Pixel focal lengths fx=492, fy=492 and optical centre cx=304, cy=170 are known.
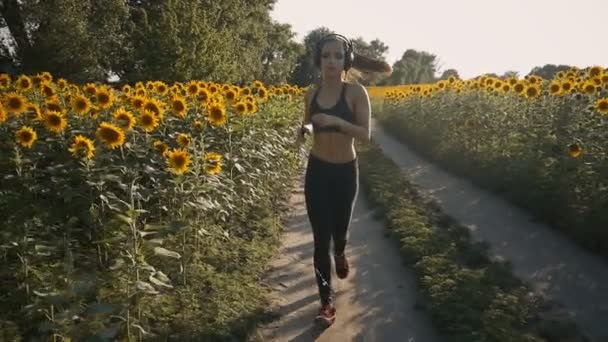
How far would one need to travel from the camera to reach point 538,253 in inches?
194

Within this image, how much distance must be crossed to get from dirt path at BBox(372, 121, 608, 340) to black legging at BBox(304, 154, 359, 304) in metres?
1.86

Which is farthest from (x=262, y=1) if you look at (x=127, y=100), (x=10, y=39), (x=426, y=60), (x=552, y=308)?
(x=426, y=60)

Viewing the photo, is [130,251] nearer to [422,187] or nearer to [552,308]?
[552,308]

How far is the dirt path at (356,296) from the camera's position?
138 inches

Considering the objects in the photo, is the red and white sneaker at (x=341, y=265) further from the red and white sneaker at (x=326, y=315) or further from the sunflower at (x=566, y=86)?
the sunflower at (x=566, y=86)

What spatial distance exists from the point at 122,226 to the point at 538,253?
3.93 m

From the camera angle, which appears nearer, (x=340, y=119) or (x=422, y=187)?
(x=340, y=119)

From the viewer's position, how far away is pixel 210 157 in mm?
4055

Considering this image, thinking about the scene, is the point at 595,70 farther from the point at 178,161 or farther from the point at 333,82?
the point at 178,161

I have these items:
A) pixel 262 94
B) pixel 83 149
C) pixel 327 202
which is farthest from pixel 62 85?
pixel 327 202

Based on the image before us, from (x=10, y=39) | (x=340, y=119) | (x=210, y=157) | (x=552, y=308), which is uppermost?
(x=10, y=39)

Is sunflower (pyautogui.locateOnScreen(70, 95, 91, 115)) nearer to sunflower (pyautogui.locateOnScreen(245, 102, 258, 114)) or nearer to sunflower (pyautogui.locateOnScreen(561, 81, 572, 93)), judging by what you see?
sunflower (pyautogui.locateOnScreen(245, 102, 258, 114))

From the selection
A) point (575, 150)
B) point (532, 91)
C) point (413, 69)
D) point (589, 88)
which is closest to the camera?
point (575, 150)

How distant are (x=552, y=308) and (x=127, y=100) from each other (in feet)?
14.0
